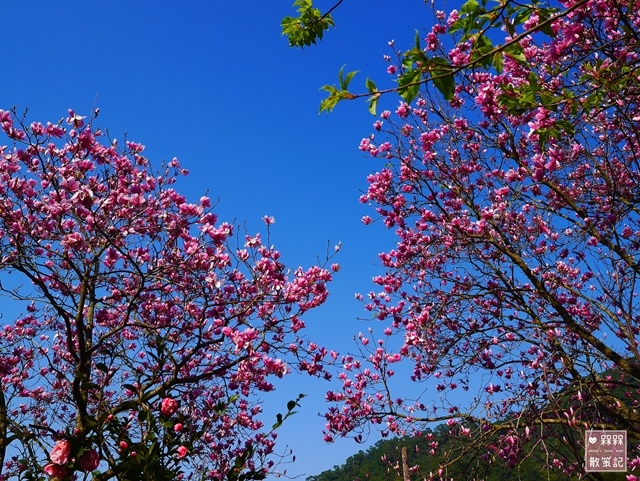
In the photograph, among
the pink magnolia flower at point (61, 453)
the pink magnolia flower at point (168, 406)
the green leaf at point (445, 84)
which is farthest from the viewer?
the pink magnolia flower at point (168, 406)

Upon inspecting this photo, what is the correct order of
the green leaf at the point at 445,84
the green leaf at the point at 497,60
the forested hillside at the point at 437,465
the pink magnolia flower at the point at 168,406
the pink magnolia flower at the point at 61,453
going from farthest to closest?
the forested hillside at the point at 437,465 < the pink magnolia flower at the point at 168,406 < the green leaf at the point at 497,60 < the green leaf at the point at 445,84 < the pink magnolia flower at the point at 61,453

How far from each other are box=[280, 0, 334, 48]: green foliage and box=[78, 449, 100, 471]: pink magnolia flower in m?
2.33

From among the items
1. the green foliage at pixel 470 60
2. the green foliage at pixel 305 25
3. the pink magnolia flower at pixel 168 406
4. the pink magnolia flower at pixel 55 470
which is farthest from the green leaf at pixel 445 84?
the pink magnolia flower at pixel 55 470

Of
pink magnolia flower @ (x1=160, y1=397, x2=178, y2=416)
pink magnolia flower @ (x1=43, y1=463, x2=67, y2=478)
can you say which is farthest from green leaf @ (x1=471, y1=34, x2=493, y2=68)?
pink magnolia flower @ (x1=43, y1=463, x2=67, y2=478)

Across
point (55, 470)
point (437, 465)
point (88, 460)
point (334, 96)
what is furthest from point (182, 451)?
point (437, 465)

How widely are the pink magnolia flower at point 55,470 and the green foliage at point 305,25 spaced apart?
2411 millimetres

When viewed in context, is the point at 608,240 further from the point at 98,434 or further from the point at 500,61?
the point at 98,434

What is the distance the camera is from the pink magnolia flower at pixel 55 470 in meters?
2.05

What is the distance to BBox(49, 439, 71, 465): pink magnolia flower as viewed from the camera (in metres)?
2.04

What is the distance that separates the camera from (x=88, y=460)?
6.95 feet

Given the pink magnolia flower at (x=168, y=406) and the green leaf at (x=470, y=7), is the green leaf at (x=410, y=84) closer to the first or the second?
the green leaf at (x=470, y=7)

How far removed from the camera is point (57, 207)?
5.36 m

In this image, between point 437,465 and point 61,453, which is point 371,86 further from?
point 437,465

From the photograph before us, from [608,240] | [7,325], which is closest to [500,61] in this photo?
[608,240]
